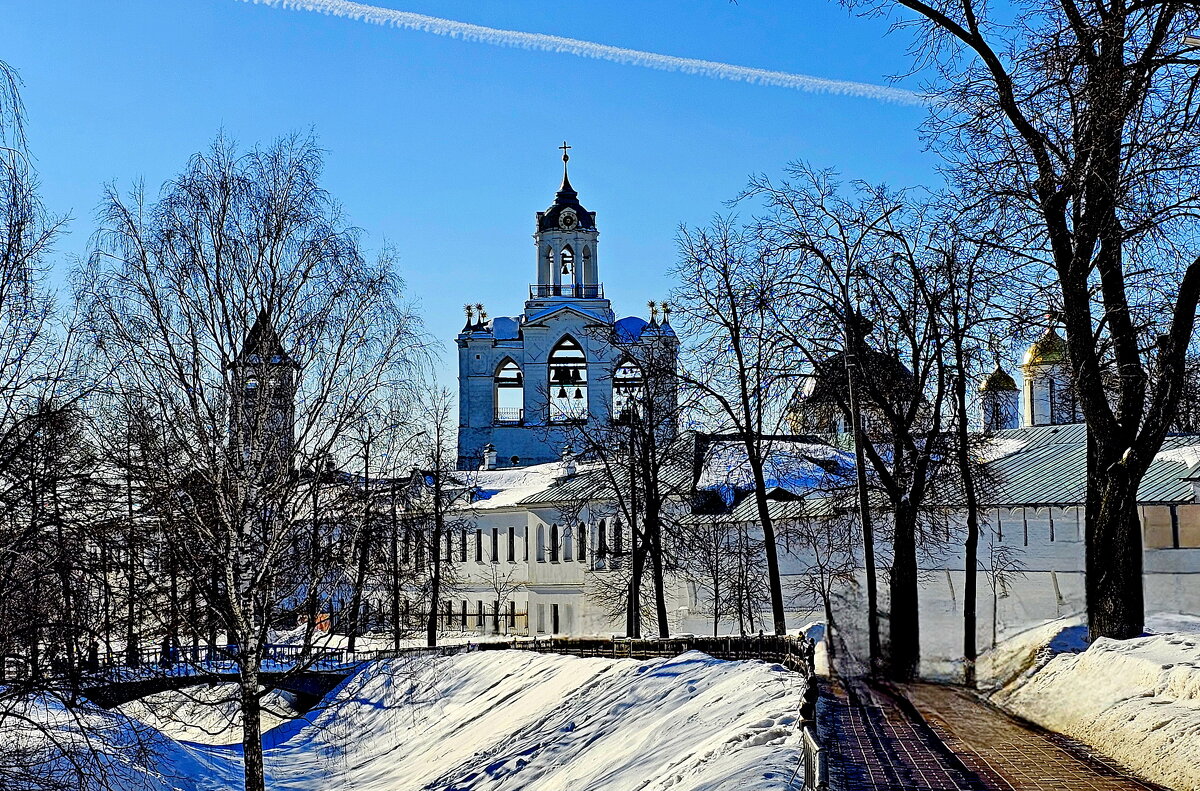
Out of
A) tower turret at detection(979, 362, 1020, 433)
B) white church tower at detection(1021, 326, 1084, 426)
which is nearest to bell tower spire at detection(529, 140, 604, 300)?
white church tower at detection(1021, 326, 1084, 426)

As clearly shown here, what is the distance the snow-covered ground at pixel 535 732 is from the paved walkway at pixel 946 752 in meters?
0.79

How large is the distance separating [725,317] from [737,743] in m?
15.2

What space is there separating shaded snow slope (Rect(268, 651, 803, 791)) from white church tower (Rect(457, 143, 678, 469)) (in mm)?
37910

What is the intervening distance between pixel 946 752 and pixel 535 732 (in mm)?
10236

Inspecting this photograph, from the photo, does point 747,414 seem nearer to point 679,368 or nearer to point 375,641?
point 679,368

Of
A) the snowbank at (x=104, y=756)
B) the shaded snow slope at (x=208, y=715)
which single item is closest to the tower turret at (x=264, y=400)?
the snowbank at (x=104, y=756)

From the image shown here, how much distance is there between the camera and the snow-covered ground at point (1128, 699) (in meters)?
Result: 12.3

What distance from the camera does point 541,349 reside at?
2894 inches

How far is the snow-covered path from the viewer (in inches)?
570

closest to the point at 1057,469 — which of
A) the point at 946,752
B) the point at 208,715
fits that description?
the point at 208,715

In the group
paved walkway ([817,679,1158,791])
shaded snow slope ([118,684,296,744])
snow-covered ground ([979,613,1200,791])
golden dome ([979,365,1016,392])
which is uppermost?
golden dome ([979,365,1016,392])

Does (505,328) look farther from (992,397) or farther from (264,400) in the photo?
(264,400)

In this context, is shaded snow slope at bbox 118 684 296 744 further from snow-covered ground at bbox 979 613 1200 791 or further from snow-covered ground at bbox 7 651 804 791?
snow-covered ground at bbox 979 613 1200 791

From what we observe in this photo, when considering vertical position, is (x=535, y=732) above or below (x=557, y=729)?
below
